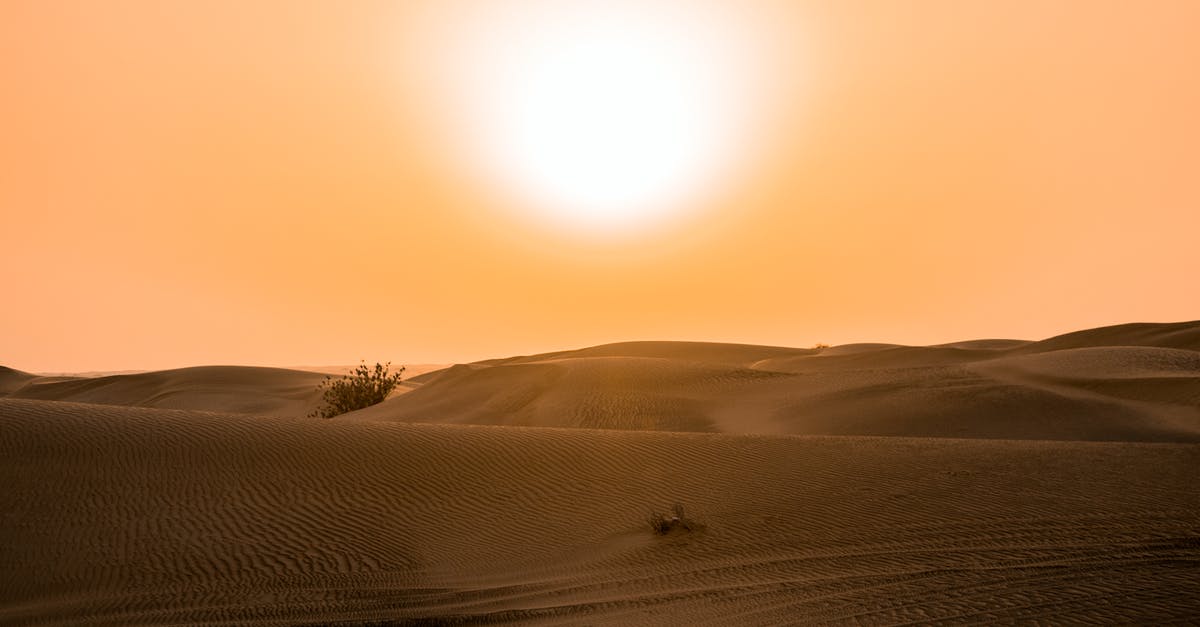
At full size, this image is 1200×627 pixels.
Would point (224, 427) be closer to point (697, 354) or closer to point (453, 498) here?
point (453, 498)

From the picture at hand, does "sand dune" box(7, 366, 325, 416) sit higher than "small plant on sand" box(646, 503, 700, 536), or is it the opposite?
"sand dune" box(7, 366, 325, 416)

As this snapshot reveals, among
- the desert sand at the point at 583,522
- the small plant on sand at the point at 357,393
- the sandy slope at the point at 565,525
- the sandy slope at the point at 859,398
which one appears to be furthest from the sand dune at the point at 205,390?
the sandy slope at the point at 565,525

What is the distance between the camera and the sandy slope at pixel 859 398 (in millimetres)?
10781

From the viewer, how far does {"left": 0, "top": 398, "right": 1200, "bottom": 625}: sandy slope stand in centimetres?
418

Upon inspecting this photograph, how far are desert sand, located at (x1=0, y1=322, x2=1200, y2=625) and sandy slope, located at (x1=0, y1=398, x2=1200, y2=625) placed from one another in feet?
0.08

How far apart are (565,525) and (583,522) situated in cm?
13

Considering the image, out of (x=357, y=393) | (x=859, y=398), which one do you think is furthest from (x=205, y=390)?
(x=859, y=398)

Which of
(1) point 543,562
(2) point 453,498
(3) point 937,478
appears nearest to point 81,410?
(2) point 453,498

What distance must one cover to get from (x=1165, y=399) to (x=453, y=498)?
957 cm

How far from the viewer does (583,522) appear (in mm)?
6121

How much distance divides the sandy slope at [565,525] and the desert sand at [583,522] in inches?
0.9

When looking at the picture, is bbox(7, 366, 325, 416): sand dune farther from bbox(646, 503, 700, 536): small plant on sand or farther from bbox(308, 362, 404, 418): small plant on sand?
bbox(646, 503, 700, 536): small plant on sand

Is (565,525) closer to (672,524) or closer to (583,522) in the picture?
(583,522)

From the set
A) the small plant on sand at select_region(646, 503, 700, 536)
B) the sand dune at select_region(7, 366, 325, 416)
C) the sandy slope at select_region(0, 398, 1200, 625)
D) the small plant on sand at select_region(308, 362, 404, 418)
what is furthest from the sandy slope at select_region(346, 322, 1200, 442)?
the sand dune at select_region(7, 366, 325, 416)
